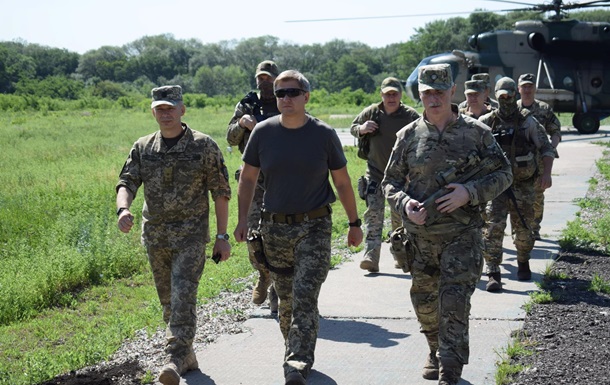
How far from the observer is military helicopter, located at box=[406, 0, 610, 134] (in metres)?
29.3

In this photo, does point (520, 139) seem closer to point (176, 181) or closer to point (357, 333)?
point (357, 333)

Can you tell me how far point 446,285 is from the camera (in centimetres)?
573

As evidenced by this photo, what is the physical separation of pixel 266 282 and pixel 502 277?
2630 millimetres

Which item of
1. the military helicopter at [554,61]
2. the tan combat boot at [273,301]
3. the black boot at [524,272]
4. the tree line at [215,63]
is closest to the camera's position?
the tan combat boot at [273,301]

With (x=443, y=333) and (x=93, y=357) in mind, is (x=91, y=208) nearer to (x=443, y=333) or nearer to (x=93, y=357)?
(x=93, y=357)

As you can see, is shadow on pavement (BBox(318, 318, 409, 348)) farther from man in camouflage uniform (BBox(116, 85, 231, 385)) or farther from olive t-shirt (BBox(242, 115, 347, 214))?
olive t-shirt (BBox(242, 115, 347, 214))

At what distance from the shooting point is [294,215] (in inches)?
237

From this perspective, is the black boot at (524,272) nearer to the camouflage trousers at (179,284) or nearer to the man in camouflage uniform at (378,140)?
the man in camouflage uniform at (378,140)

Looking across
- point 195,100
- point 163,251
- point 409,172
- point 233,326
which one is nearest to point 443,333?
point 409,172

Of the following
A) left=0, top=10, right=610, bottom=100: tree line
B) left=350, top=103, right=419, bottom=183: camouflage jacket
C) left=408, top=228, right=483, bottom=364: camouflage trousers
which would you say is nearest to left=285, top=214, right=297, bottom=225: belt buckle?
left=408, top=228, right=483, bottom=364: camouflage trousers

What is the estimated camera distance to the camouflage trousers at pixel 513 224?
8.98 m

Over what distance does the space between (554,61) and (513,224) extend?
2174 cm

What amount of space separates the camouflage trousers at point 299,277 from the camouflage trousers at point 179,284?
1.71 feet

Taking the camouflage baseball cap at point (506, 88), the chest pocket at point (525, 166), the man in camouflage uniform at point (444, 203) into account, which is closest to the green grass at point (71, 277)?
the chest pocket at point (525, 166)
